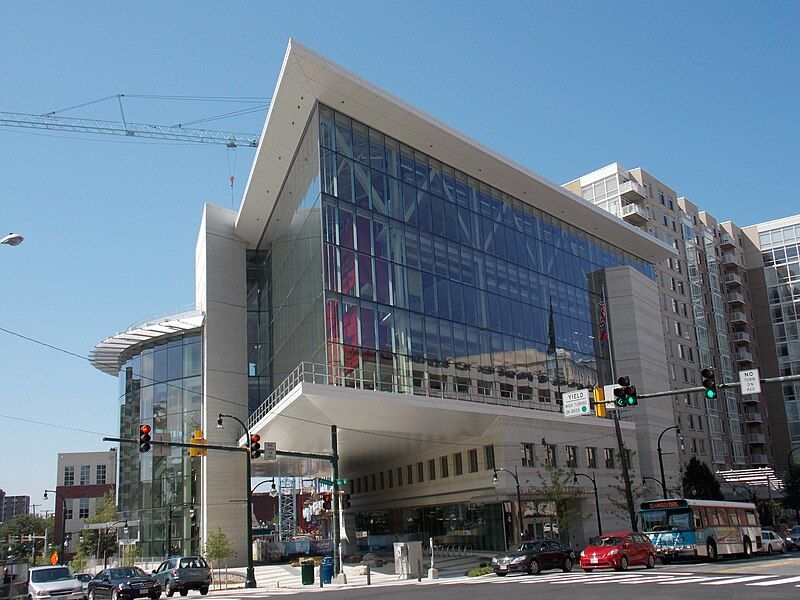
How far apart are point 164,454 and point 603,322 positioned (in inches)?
1467

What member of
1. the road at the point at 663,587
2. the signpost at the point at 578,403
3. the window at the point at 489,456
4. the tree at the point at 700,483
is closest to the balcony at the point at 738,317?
the tree at the point at 700,483

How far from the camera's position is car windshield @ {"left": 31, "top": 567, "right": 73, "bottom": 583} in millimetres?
32656

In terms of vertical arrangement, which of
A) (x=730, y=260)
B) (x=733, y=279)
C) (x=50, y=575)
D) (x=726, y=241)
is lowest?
(x=50, y=575)

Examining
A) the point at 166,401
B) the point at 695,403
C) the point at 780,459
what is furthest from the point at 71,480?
the point at 780,459

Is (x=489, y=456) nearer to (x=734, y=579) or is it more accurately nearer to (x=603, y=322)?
(x=603, y=322)

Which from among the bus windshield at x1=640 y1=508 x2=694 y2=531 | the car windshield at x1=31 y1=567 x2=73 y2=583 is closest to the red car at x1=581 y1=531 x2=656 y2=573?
the bus windshield at x1=640 y1=508 x2=694 y2=531

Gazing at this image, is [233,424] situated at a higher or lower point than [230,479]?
higher

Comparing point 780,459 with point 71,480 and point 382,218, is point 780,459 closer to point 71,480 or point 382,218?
point 382,218

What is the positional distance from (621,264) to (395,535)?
31.6 metres

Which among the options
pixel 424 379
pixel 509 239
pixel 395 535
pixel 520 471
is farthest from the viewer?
pixel 395 535

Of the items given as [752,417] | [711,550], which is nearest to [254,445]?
[711,550]

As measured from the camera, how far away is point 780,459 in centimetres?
9906

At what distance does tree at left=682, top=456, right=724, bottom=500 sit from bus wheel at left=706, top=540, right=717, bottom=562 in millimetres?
32005

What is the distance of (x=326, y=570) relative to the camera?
36.5 m
